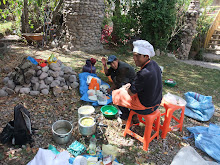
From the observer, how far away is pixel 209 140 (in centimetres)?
309

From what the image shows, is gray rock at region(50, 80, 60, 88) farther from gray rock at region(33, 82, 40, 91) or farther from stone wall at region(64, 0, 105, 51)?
stone wall at region(64, 0, 105, 51)

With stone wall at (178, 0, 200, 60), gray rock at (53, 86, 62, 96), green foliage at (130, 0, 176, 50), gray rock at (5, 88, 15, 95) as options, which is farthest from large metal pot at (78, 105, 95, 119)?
stone wall at (178, 0, 200, 60)

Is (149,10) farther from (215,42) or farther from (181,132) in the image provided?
(181,132)

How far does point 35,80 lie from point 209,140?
4222 mm

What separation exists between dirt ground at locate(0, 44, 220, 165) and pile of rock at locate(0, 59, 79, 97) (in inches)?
6.0

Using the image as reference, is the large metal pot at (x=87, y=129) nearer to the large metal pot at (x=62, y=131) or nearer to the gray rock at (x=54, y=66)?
the large metal pot at (x=62, y=131)

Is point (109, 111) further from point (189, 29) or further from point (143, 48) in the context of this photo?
point (189, 29)

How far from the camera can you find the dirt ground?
2.69 meters

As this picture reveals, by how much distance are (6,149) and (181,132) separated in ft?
11.4

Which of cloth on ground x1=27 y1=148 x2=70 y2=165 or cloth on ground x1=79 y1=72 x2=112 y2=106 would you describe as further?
cloth on ground x1=79 y1=72 x2=112 y2=106

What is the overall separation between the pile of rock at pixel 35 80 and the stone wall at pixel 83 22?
3.80 meters

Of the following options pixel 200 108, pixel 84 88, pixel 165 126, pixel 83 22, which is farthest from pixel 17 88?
pixel 83 22

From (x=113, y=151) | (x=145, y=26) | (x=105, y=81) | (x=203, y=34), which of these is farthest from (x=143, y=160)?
(x=203, y=34)

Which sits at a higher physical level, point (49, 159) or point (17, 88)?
point (17, 88)
